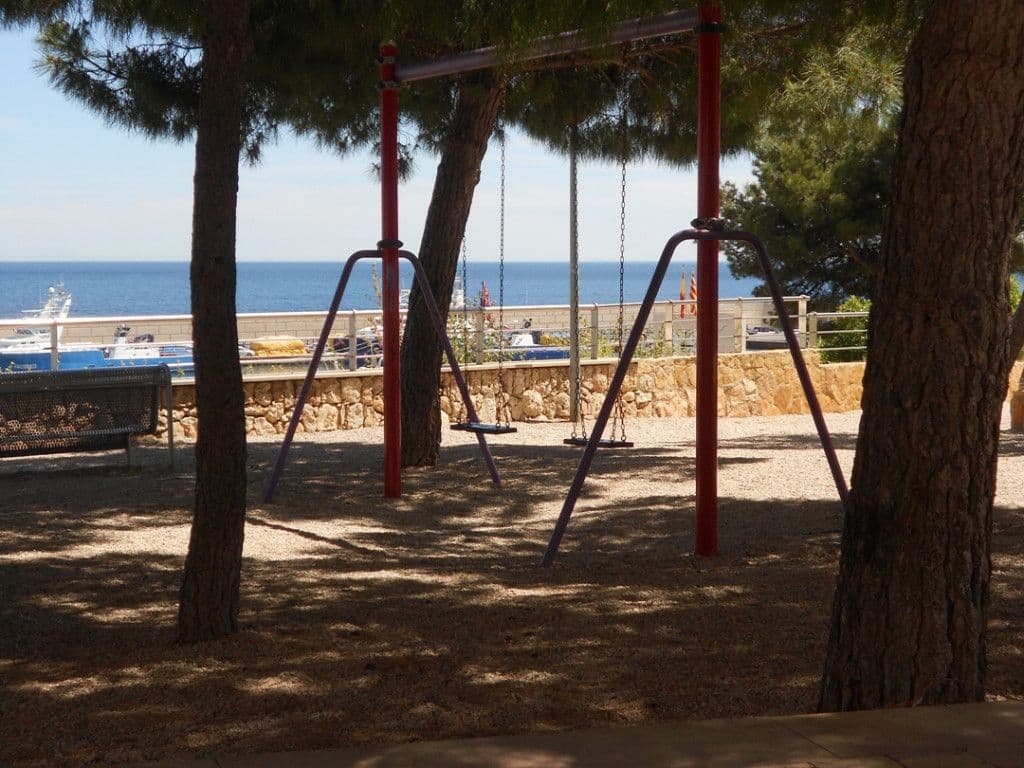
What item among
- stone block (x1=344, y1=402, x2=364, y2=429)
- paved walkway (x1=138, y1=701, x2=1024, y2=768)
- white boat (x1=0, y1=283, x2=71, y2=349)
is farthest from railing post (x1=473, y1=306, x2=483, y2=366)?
paved walkway (x1=138, y1=701, x2=1024, y2=768)

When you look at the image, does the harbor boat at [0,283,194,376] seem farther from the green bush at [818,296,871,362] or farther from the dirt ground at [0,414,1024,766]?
the green bush at [818,296,871,362]

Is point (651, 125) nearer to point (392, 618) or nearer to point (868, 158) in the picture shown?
point (392, 618)

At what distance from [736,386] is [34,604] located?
1173 cm

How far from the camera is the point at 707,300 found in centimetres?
606

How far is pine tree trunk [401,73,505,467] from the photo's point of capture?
9680mm

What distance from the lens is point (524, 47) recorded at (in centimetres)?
589

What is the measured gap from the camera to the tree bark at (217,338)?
13.9 feet

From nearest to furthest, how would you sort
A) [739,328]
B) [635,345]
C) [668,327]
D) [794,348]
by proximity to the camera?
1. [635,345]
2. [794,348]
3. [668,327]
4. [739,328]

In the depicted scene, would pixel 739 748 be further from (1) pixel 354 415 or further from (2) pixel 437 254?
(1) pixel 354 415

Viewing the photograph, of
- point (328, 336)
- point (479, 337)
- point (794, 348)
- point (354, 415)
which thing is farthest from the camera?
point (479, 337)

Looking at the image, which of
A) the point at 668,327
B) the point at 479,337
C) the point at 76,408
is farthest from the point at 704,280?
the point at 668,327

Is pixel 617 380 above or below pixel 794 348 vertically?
below

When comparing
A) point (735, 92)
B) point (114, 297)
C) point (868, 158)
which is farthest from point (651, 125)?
point (114, 297)

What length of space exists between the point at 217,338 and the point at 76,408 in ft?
15.9
